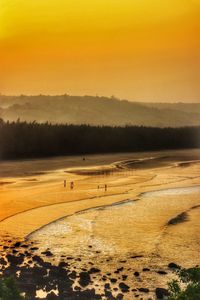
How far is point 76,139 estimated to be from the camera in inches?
2842

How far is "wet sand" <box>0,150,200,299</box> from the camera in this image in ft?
60.6

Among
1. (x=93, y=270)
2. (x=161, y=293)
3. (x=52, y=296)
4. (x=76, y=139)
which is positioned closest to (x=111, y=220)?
(x=93, y=270)

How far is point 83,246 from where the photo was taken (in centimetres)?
2102

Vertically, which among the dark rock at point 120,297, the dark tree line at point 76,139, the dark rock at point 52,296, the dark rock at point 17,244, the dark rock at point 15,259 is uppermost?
the dark tree line at point 76,139

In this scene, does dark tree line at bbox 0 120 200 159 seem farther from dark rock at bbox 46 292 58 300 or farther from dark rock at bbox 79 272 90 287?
dark rock at bbox 46 292 58 300

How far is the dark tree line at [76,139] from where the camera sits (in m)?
63.3

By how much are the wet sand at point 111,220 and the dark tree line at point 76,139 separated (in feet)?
55.1

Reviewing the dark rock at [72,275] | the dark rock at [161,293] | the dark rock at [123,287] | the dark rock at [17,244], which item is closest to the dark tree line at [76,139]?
the dark rock at [17,244]

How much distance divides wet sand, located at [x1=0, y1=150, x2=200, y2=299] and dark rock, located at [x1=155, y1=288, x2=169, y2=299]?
7.6 inches

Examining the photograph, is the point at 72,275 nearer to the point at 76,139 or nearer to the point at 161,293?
the point at 161,293

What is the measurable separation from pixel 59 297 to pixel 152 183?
25621 millimetres

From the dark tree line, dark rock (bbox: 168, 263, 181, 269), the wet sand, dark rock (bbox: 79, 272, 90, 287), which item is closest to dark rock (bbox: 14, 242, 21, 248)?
the wet sand

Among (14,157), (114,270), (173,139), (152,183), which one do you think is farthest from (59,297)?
(173,139)

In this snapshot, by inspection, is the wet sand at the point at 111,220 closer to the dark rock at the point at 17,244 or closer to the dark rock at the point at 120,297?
the dark rock at the point at 120,297
